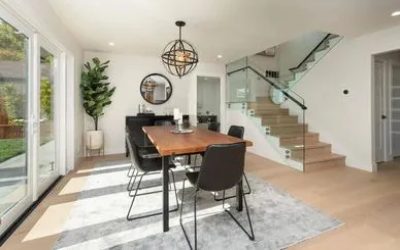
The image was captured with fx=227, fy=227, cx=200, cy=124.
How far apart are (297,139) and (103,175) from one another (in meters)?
3.80

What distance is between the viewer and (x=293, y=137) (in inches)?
192

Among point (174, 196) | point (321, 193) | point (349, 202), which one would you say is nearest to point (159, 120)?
point (174, 196)

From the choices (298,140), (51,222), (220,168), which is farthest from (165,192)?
(298,140)

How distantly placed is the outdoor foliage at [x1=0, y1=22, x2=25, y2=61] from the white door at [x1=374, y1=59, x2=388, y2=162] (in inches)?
231

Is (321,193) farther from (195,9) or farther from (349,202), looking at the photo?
(195,9)

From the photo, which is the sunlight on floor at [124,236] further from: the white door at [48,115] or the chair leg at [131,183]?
Answer: the white door at [48,115]

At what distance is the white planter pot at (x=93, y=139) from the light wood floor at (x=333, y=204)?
2.01 ft

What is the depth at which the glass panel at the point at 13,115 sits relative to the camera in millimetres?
2217

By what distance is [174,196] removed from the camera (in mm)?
2979

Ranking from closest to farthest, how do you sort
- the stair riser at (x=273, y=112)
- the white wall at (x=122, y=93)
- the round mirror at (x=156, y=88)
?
the white wall at (x=122, y=93) < the stair riser at (x=273, y=112) < the round mirror at (x=156, y=88)

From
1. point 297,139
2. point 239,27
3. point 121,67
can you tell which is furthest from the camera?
point 121,67

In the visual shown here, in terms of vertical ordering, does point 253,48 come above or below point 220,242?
above

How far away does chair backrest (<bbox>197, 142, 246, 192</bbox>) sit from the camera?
1.85 m

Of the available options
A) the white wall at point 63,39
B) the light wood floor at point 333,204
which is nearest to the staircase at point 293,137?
the light wood floor at point 333,204
